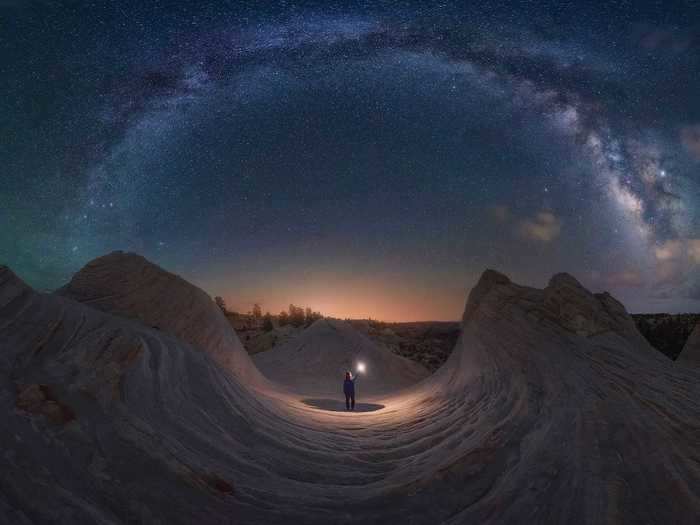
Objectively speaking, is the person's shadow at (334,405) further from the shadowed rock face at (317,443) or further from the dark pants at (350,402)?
the shadowed rock face at (317,443)

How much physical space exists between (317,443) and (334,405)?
24.0ft

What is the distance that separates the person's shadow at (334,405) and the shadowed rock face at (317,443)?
492 cm

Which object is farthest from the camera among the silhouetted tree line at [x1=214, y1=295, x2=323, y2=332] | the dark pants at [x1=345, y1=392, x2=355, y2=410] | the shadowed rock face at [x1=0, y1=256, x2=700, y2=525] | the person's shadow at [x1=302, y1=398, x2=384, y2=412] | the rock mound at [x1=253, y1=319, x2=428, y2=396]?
the silhouetted tree line at [x1=214, y1=295, x2=323, y2=332]

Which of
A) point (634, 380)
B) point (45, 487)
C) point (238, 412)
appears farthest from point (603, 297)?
point (45, 487)

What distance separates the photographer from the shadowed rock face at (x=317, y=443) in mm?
3674

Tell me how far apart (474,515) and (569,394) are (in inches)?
121

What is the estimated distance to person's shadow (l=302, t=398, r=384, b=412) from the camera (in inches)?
519

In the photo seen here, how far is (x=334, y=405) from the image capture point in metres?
14.1

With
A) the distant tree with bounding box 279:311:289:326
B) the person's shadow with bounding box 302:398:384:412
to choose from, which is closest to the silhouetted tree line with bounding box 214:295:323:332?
the distant tree with bounding box 279:311:289:326

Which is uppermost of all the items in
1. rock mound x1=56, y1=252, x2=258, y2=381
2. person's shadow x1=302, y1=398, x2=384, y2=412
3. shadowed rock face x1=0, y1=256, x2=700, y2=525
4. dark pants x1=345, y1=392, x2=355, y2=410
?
rock mound x1=56, y1=252, x2=258, y2=381

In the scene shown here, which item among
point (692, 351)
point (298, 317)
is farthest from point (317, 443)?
point (298, 317)

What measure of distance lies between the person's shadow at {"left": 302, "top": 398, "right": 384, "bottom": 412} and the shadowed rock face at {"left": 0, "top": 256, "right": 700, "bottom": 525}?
492cm

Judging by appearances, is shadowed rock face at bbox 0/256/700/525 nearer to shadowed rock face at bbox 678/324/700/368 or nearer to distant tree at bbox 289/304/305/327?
shadowed rock face at bbox 678/324/700/368

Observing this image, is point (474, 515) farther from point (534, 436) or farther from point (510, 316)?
point (510, 316)
